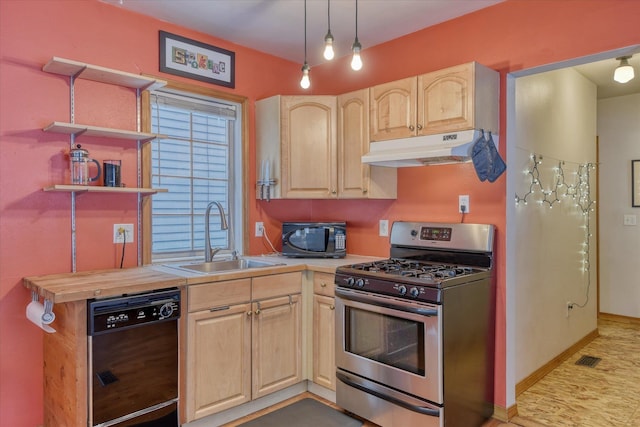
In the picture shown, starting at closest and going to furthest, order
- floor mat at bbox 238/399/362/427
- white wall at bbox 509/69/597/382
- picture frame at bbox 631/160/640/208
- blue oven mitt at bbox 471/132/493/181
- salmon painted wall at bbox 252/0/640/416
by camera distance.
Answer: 1. salmon painted wall at bbox 252/0/640/416
2. blue oven mitt at bbox 471/132/493/181
3. floor mat at bbox 238/399/362/427
4. white wall at bbox 509/69/597/382
5. picture frame at bbox 631/160/640/208

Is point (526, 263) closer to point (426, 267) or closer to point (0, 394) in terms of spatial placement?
point (426, 267)

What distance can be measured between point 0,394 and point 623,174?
228 inches

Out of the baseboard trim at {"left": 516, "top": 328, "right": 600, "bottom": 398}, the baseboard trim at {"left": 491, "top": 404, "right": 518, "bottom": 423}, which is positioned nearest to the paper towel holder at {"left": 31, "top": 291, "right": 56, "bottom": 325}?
the baseboard trim at {"left": 491, "top": 404, "right": 518, "bottom": 423}

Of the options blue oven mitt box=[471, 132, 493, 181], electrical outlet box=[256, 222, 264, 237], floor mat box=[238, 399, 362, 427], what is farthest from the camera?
electrical outlet box=[256, 222, 264, 237]

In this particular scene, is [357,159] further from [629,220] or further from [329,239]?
[629,220]

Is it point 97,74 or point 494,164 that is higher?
point 97,74

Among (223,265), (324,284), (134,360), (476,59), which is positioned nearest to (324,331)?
(324,284)

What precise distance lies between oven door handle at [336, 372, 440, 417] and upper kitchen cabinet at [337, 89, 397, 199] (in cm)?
125

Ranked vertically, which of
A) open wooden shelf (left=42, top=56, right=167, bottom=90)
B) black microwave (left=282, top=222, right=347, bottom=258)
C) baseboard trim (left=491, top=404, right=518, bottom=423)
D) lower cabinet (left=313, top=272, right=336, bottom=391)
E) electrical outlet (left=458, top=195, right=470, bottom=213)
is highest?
open wooden shelf (left=42, top=56, right=167, bottom=90)

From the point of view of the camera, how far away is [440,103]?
253 cm

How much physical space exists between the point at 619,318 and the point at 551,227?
2.34m

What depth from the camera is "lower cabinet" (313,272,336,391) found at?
2.75 meters

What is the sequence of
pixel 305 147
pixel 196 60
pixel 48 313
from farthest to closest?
pixel 305 147
pixel 196 60
pixel 48 313

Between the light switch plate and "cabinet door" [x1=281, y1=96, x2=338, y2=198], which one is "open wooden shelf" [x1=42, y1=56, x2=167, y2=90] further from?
the light switch plate
